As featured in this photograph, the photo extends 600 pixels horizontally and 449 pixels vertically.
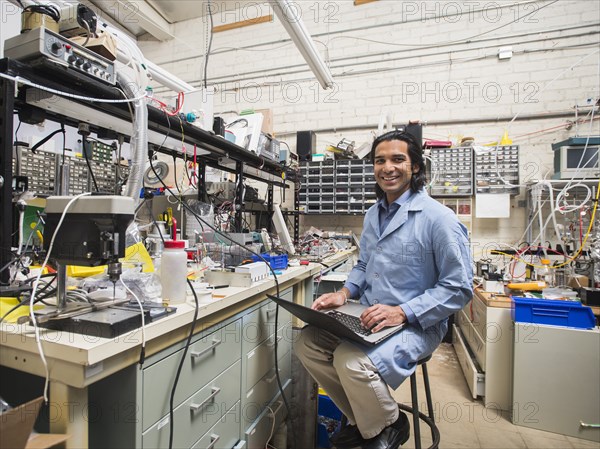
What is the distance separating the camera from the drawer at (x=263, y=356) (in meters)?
1.23

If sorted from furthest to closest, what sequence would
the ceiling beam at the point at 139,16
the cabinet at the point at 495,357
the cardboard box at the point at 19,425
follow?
the ceiling beam at the point at 139,16 → the cabinet at the point at 495,357 → the cardboard box at the point at 19,425

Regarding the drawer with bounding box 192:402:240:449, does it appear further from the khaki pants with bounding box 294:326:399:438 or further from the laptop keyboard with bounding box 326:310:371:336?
the laptop keyboard with bounding box 326:310:371:336

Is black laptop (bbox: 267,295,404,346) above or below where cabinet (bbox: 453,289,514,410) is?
above

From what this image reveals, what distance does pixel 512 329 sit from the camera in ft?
6.02

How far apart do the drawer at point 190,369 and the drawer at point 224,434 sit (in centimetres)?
17

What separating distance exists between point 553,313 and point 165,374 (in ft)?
6.29

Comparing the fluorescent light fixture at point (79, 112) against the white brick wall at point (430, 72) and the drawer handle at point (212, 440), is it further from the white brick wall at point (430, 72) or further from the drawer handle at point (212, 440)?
the white brick wall at point (430, 72)

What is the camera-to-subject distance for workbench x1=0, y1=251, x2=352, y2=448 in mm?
601

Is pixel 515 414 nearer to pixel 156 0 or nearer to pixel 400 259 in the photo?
pixel 400 259

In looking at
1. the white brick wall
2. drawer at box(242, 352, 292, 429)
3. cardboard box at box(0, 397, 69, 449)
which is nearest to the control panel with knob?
cardboard box at box(0, 397, 69, 449)

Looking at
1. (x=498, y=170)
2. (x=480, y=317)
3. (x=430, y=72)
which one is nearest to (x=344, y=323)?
(x=480, y=317)

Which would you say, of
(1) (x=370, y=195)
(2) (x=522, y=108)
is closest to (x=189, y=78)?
(1) (x=370, y=195)

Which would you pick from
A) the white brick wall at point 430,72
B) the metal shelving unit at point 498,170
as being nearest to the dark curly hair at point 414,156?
the metal shelving unit at point 498,170

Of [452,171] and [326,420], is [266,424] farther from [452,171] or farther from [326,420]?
[452,171]
